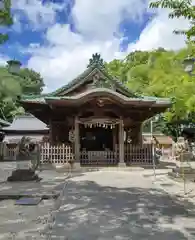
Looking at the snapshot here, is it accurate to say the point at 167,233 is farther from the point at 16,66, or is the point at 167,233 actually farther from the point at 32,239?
the point at 16,66

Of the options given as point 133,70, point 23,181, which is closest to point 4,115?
point 133,70

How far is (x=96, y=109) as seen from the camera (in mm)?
19750

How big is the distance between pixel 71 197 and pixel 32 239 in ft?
12.7

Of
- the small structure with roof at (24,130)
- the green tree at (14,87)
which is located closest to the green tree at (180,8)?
the green tree at (14,87)

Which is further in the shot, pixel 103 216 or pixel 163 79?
pixel 163 79

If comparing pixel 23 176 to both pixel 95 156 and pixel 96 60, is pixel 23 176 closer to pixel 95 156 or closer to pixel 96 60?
pixel 95 156

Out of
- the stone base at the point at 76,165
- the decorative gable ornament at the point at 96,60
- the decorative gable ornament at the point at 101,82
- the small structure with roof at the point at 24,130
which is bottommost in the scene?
the stone base at the point at 76,165

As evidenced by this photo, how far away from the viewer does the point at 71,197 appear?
31.6 ft

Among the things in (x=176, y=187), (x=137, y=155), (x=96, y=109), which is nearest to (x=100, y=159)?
(x=137, y=155)

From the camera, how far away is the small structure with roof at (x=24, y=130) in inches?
1410

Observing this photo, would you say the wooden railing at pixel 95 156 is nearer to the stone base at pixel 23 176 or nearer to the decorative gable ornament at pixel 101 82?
the decorative gable ornament at pixel 101 82

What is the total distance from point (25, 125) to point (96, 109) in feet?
66.1

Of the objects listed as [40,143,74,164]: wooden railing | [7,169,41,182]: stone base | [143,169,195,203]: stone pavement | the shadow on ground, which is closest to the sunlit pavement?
the shadow on ground

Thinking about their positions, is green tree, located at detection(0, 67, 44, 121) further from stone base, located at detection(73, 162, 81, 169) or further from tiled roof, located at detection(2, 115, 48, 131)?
stone base, located at detection(73, 162, 81, 169)
